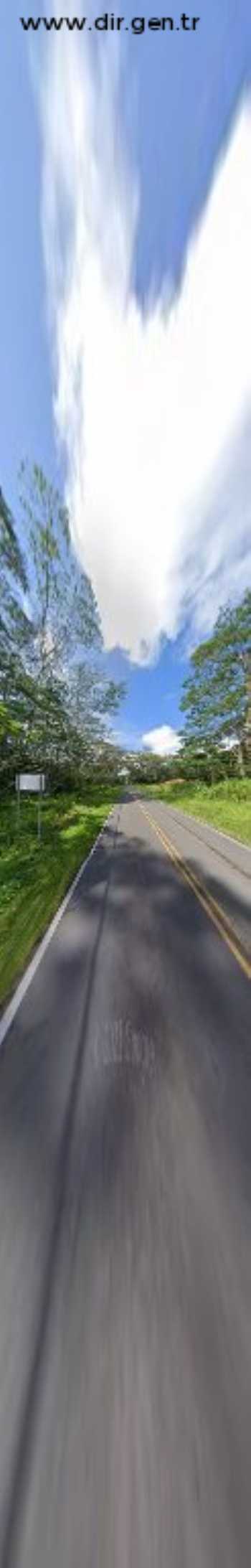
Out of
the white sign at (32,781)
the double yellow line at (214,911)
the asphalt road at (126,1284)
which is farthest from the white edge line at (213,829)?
the asphalt road at (126,1284)

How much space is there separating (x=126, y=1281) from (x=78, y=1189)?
0.55 metres

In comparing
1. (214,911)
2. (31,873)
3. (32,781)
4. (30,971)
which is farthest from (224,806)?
(30,971)

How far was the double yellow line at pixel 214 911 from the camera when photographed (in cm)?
602

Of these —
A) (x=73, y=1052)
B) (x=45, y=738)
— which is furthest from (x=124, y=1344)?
(x=45, y=738)

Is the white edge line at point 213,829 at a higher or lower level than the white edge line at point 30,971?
higher

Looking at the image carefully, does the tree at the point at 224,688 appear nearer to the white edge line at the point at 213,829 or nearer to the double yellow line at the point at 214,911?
the white edge line at the point at 213,829

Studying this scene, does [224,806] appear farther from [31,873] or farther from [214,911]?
[214,911]

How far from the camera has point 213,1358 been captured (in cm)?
211

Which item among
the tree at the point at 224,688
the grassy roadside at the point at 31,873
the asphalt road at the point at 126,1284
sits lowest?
the asphalt road at the point at 126,1284

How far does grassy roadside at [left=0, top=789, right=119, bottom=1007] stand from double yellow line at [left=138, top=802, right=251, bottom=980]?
2.23m

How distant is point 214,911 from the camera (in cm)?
780

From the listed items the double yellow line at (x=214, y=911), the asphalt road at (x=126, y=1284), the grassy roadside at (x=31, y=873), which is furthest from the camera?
the grassy roadside at (x=31, y=873)

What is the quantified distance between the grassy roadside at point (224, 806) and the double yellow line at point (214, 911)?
4304mm

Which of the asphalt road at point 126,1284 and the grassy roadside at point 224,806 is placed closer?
the asphalt road at point 126,1284
